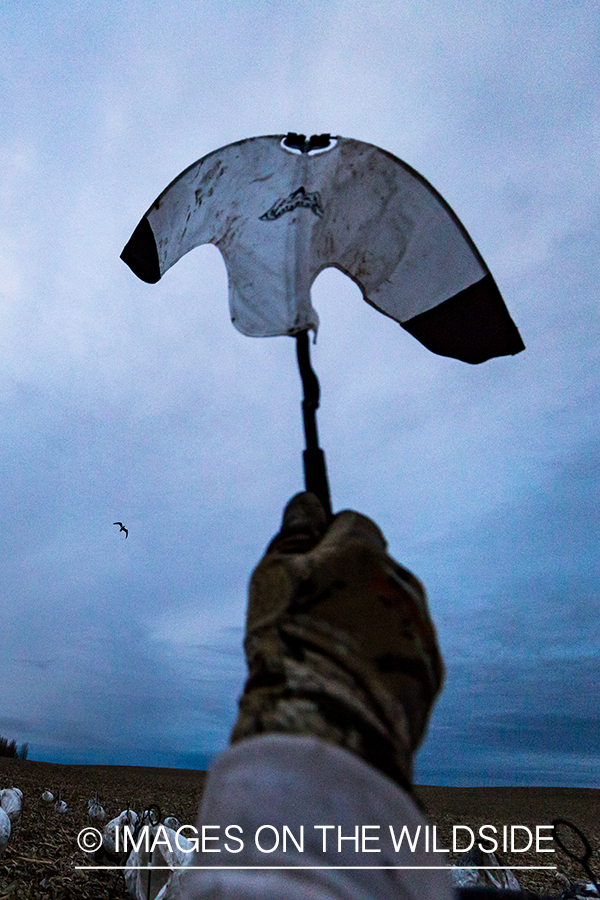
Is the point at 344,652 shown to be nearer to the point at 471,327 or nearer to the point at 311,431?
the point at 311,431

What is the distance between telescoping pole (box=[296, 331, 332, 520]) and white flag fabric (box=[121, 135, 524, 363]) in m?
0.09

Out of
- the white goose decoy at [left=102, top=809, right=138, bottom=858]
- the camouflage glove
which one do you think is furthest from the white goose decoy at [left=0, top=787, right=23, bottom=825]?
the camouflage glove

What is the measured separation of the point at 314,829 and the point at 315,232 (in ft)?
5.10

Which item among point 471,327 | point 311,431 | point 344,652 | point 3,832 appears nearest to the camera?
point 344,652

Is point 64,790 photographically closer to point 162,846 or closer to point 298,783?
point 162,846

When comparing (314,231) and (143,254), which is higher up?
(143,254)

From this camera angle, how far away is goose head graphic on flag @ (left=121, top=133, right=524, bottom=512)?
1.78 meters

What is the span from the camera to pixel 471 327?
7.05 ft

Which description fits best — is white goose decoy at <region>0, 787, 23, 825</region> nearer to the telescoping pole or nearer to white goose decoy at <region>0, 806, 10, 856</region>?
white goose decoy at <region>0, 806, 10, 856</region>

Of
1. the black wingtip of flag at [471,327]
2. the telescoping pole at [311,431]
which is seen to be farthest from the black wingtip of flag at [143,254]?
the black wingtip of flag at [471,327]

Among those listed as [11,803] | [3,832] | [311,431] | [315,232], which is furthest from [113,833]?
[315,232]

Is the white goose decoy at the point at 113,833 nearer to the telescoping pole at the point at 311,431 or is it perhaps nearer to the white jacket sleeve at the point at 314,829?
the telescoping pole at the point at 311,431

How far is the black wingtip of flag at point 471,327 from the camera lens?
205 cm

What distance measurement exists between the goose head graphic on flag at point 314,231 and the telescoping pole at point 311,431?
0.09 m
